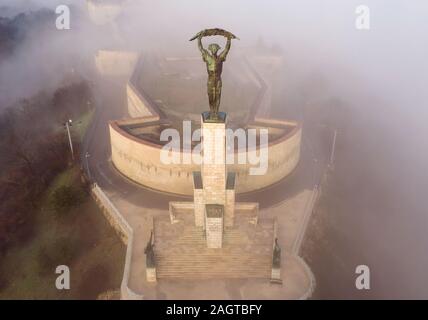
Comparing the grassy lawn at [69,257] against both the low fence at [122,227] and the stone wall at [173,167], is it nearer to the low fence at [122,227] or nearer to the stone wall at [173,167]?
the low fence at [122,227]

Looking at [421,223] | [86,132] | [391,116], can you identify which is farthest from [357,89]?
[86,132]

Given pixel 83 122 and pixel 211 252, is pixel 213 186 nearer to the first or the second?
pixel 211 252

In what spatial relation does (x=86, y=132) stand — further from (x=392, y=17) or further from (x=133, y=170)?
(x=392, y=17)

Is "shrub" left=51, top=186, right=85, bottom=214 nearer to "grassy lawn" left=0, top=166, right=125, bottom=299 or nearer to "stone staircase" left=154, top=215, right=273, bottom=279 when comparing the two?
"grassy lawn" left=0, top=166, right=125, bottom=299

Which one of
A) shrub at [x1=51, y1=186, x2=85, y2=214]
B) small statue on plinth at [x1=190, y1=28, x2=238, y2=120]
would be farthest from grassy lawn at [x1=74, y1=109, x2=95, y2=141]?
small statue on plinth at [x1=190, y1=28, x2=238, y2=120]

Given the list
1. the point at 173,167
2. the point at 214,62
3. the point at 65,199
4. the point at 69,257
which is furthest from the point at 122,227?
the point at 214,62

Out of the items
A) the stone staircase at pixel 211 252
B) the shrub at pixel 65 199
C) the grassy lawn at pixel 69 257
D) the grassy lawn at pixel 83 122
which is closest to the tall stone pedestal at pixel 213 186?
the stone staircase at pixel 211 252
